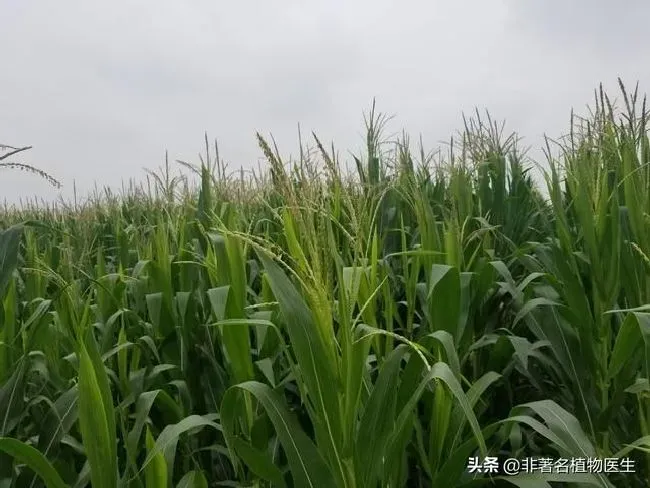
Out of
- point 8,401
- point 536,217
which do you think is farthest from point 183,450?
point 536,217

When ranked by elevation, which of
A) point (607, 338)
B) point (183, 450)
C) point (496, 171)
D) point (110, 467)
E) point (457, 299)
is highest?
point (496, 171)

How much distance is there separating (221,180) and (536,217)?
175 cm

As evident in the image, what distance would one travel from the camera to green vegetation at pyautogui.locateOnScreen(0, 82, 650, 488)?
1.25 meters

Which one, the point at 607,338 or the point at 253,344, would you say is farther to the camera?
the point at 253,344

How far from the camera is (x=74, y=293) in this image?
2250 mm

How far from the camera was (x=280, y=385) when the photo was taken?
1.79 metres

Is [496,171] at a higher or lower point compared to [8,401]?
higher

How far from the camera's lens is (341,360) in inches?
48.6

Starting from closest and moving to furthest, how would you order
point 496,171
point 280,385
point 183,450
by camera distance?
1. point 280,385
2. point 183,450
3. point 496,171

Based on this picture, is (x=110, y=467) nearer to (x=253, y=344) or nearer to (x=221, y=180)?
(x=253, y=344)

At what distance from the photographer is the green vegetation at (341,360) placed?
125 cm

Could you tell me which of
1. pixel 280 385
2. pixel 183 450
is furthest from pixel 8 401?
pixel 280 385

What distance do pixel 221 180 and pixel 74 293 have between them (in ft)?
4.70

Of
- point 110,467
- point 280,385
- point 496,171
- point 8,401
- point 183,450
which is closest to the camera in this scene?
point 110,467
